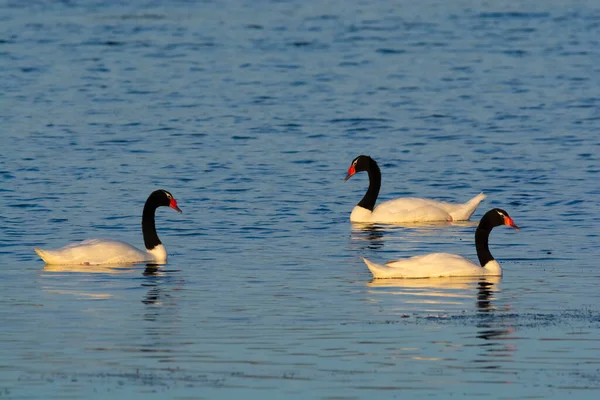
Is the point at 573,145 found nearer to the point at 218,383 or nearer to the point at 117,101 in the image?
the point at 117,101

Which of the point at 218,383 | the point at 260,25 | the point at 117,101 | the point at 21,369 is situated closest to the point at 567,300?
the point at 218,383

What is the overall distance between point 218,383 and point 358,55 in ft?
111

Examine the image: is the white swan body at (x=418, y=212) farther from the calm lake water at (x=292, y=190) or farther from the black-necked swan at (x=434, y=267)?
the black-necked swan at (x=434, y=267)

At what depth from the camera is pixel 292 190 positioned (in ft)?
84.9

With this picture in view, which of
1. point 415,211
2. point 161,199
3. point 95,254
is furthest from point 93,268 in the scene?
point 415,211

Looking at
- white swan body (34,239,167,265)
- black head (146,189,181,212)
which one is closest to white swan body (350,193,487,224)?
black head (146,189,181,212)

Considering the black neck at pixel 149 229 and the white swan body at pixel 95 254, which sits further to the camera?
the black neck at pixel 149 229

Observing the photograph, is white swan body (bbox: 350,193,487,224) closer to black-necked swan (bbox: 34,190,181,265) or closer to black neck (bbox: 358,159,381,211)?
black neck (bbox: 358,159,381,211)

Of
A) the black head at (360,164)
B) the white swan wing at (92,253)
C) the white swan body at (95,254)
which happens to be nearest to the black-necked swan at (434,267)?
the white swan body at (95,254)

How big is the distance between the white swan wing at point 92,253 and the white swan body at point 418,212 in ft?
18.4

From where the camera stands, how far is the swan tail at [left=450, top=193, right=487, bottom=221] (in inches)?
923

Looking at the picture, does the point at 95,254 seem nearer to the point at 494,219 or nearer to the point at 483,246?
the point at 483,246

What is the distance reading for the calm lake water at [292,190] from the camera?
1301 centimetres

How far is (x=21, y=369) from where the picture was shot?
41.4ft
